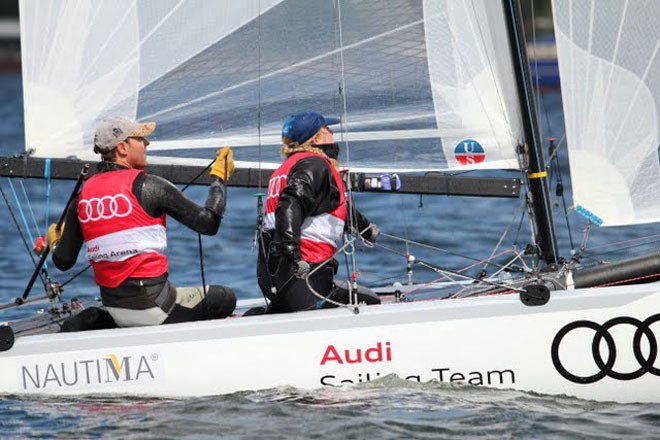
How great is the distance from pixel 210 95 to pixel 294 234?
1.07m

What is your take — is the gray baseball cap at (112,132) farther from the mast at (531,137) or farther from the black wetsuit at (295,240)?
the mast at (531,137)

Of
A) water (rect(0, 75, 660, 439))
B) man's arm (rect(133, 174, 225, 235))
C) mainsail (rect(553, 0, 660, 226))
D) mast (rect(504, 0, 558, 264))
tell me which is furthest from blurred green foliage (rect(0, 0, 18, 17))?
water (rect(0, 75, 660, 439))

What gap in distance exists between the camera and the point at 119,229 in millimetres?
4754

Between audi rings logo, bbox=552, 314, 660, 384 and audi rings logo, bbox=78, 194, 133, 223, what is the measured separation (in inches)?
63.4

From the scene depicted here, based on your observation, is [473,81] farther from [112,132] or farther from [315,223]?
Answer: [112,132]

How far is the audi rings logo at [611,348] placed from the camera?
15.4 feet

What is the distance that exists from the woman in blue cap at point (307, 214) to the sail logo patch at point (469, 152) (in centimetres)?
63

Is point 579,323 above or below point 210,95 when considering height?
below

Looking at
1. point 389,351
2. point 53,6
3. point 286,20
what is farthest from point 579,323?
point 53,6

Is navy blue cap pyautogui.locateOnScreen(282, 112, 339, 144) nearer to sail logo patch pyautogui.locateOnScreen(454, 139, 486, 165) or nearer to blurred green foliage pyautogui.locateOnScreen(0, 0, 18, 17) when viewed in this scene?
sail logo patch pyautogui.locateOnScreen(454, 139, 486, 165)

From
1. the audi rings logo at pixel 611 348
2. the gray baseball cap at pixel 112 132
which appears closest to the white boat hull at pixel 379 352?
the audi rings logo at pixel 611 348

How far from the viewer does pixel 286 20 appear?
18.0ft

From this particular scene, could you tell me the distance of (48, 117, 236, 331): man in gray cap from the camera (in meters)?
4.70

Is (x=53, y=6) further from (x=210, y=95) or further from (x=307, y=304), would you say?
(x=307, y=304)
